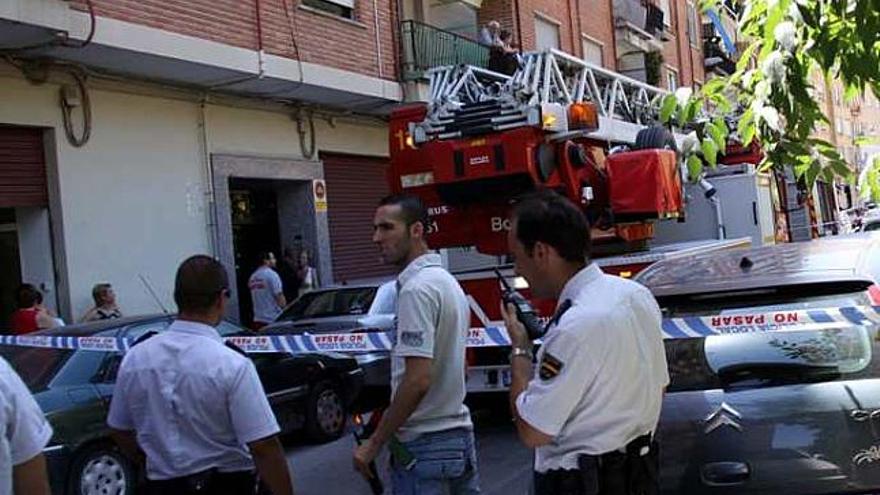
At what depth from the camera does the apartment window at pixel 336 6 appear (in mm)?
15297

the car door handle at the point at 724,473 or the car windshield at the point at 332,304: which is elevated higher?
the car windshield at the point at 332,304

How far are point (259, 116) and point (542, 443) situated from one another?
41.2 ft

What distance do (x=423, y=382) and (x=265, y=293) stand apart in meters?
10.6

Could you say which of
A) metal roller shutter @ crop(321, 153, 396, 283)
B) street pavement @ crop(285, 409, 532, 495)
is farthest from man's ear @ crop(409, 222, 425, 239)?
metal roller shutter @ crop(321, 153, 396, 283)

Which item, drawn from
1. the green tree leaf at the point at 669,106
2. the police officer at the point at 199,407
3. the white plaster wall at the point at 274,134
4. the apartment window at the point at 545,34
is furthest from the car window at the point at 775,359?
the apartment window at the point at 545,34

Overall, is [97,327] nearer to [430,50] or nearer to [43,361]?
[43,361]

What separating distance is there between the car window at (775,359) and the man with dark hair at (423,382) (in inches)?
32.9

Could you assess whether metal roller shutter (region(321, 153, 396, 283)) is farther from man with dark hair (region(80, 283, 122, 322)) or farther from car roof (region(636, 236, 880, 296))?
car roof (region(636, 236, 880, 296))

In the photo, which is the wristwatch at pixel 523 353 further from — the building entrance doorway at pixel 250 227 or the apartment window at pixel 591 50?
the apartment window at pixel 591 50

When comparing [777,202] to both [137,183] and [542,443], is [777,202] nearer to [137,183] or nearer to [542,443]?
[137,183]

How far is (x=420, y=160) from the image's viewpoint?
9352 mm

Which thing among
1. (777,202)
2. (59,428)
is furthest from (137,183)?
(777,202)

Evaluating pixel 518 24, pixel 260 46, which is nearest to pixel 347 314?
pixel 260 46

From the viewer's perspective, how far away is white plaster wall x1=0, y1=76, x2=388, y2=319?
11.5 meters
